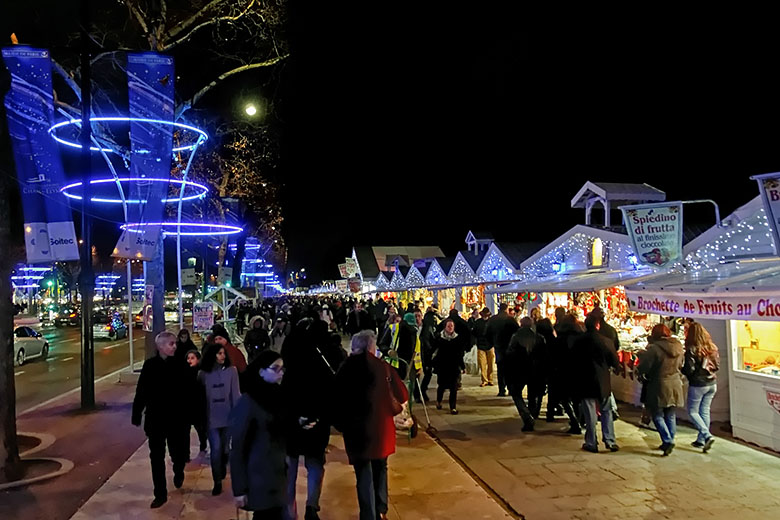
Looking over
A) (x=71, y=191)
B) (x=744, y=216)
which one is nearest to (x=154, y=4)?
(x=71, y=191)

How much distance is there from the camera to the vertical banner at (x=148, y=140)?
12.1 meters

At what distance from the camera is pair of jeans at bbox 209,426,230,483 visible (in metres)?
6.43

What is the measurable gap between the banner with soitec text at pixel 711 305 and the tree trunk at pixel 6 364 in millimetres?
8000

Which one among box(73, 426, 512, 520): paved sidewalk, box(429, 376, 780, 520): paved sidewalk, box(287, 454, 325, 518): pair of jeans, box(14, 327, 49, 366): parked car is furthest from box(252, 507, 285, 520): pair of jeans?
box(14, 327, 49, 366): parked car

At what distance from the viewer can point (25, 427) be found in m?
10.5

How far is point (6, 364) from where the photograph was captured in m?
7.46

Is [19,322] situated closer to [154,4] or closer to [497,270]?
[154,4]

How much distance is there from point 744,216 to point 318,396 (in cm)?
692

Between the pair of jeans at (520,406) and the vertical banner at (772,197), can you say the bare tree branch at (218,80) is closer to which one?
the pair of jeans at (520,406)

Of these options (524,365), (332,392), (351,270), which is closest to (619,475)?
(524,365)

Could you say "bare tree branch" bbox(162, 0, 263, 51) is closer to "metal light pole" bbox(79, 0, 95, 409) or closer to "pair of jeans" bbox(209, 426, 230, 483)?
"metal light pole" bbox(79, 0, 95, 409)

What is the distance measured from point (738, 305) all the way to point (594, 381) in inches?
82.3

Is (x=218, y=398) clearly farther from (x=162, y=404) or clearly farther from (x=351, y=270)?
(x=351, y=270)

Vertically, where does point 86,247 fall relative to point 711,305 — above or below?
above
